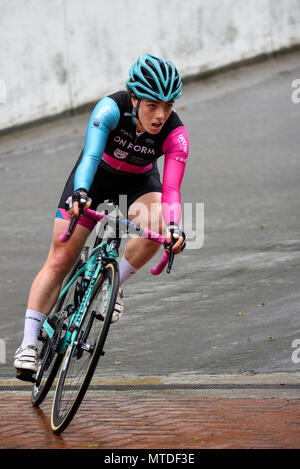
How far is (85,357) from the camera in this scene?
444 cm

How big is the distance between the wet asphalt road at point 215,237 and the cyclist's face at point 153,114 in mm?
1852

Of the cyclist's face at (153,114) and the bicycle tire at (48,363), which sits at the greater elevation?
the cyclist's face at (153,114)

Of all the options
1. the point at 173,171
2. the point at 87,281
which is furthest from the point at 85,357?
the point at 173,171

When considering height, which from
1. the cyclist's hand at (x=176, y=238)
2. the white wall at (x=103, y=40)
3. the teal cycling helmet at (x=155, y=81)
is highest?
the teal cycling helmet at (x=155, y=81)

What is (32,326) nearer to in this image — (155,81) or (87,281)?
(87,281)

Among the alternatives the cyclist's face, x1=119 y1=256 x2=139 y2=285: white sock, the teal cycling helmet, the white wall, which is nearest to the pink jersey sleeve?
the cyclist's face

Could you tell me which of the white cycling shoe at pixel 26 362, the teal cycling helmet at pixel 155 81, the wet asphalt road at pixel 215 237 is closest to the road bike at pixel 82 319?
the white cycling shoe at pixel 26 362

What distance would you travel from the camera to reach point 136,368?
5.86 meters

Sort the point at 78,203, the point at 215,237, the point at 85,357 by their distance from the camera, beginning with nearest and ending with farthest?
the point at 78,203, the point at 85,357, the point at 215,237

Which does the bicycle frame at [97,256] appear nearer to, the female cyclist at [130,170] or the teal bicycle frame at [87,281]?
the teal bicycle frame at [87,281]

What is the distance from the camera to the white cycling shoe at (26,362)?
4.86 metres

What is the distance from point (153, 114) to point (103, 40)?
34.5 feet

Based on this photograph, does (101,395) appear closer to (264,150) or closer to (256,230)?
(256,230)

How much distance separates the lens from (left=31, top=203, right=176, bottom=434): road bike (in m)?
4.30
